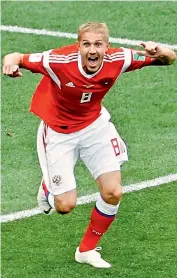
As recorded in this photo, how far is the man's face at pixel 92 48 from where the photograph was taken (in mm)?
8422

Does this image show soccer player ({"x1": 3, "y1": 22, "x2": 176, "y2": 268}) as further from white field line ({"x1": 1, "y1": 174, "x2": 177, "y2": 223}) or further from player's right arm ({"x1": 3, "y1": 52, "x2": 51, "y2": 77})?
white field line ({"x1": 1, "y1": 174, "x2": 177, "y2": 223})

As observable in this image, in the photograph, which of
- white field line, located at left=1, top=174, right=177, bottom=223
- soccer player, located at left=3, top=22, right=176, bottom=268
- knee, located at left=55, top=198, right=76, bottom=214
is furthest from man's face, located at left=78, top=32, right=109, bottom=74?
white field line, located at left=1, top=174, right=177, bottom=223

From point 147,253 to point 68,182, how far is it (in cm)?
85

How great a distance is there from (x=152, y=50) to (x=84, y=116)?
0.81 metres

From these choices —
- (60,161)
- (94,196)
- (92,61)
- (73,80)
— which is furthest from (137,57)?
(94,196)

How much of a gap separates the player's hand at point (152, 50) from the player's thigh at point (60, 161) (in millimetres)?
940

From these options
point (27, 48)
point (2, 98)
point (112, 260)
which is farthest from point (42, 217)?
point (27, 48)

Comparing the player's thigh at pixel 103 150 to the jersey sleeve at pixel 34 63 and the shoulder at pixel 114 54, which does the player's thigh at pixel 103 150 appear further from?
the jersey sleeve at pixel 34 63

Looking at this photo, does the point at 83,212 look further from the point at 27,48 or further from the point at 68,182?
the point at 27,48

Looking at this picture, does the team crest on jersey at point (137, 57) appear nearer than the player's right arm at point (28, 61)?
No

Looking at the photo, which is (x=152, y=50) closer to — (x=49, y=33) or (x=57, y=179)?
(x=57, y=179)

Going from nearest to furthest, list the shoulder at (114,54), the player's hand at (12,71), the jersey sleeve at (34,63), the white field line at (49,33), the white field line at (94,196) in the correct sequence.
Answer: the player's hand at (12,71) < the jersey sleeve at (34,63) < the shoulder at (114,54) < the white field line at (94,196) < the white field line at (49,33)

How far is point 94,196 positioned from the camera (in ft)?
32.3

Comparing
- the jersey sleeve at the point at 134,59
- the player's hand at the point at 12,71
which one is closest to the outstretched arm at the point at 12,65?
the player's hand at the point at 12,71
